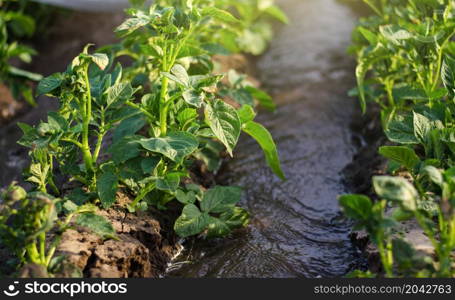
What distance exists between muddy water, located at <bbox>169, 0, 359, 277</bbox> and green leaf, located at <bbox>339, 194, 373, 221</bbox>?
1.70 ft

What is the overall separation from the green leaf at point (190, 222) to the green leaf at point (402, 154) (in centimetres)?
71

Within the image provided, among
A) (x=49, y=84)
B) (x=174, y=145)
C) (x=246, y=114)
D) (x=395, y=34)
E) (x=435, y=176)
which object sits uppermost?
(x=395, y=34)

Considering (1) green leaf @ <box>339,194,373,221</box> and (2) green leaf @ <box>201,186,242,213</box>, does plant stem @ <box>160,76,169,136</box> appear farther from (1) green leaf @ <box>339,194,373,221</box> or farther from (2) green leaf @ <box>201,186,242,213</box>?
(1) green leaf @ <box>339,194,373,221</box>

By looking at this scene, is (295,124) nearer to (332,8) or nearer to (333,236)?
(333,236)

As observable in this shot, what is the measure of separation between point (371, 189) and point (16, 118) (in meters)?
2.11

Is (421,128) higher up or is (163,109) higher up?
(163,109)

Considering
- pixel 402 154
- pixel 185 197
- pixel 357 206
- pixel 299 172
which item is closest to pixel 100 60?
pixel 185 197

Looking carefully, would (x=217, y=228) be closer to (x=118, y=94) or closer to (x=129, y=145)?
(x=129, y=145)

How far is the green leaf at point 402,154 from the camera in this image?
1.95 meters

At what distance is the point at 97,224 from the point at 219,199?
0.59 metres

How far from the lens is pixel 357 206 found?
1.67 metres

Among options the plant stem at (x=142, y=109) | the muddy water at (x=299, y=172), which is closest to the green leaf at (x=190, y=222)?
the muddy water at (x=299, y=172)

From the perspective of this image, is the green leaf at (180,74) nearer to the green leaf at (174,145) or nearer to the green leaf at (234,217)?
the green leaf at (174,145)

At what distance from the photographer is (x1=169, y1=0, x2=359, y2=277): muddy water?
86.7 inches
